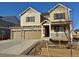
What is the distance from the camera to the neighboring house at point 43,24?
20.5 m

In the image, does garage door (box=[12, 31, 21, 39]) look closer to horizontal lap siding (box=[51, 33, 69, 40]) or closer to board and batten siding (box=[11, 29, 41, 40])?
board and batten siding (box=[11, 29, 41, 40])

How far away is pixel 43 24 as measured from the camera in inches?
855

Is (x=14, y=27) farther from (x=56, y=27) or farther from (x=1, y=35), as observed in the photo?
(x=56, y=27)

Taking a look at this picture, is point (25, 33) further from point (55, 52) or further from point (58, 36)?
point (55, 52)

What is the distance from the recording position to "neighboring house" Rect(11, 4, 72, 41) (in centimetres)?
2052

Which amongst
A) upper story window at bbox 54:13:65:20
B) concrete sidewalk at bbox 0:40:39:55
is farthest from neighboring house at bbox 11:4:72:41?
concrete sidewalk at bbox 0:40:39:55

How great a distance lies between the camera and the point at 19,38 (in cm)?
2172

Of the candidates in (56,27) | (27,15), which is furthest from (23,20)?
(56,27)

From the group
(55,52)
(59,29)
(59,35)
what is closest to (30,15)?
(59,29)

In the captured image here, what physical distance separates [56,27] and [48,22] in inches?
49.1

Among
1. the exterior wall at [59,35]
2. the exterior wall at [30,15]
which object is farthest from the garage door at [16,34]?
the exterior wall at [59,35]

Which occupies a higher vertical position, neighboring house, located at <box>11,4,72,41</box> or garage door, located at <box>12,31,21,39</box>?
neighboring house, located at <box>11,4,72,41</box>

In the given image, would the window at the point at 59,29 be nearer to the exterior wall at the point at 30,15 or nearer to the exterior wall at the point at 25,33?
the exterior wall at the point at 25,33

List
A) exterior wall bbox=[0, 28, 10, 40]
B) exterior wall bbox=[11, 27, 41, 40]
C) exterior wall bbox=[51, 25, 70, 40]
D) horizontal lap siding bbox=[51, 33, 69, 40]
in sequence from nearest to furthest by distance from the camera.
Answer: exterior wall bbox=[51, 25, 70, 40]
horizontal lap siding bbox=[51, 33, 69, 40]
exterior wall bbox=[11, 27, 41, 40]
exterior wall bbox=[0, 28, 10, 40]
